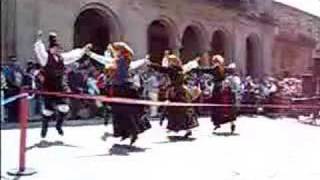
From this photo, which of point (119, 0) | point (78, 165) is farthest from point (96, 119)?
point (78, 165)

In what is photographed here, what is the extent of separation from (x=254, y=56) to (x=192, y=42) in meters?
6.10

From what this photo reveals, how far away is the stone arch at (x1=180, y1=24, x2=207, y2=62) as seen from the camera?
2798 centimetres

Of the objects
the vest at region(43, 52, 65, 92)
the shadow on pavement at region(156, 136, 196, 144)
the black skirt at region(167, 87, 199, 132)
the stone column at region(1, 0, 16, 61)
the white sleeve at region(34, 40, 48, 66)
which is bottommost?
the shadow on pavement at region(156, 136, 196, 144)

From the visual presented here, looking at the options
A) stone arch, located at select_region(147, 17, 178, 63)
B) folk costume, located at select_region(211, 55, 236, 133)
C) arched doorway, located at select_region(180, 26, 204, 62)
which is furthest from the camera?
arched doorway, located at select_region(180, 26, 204, 62)

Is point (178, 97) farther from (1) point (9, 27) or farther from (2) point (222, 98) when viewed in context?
(1) point (9, 27)

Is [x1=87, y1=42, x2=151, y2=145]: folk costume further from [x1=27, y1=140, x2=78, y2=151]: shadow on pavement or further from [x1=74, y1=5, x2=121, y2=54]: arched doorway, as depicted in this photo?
[x1=74, y1=5, x2=121, y2=54]: arched doorway

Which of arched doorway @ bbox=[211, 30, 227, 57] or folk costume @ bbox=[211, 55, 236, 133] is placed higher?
arched doorway @ bbox=[211, 30, 227, 57]

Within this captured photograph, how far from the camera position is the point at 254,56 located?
33875 millimetres

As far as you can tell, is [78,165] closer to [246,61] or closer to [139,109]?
[139,109]

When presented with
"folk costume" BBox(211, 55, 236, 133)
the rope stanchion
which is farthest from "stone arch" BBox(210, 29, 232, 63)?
the rope stanchion

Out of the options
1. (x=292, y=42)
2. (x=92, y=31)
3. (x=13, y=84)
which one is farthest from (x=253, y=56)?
(x=13, y=84)

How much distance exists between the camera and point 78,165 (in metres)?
9.04

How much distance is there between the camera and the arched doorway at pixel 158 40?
26.2 m

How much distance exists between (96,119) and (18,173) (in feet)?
32.0
